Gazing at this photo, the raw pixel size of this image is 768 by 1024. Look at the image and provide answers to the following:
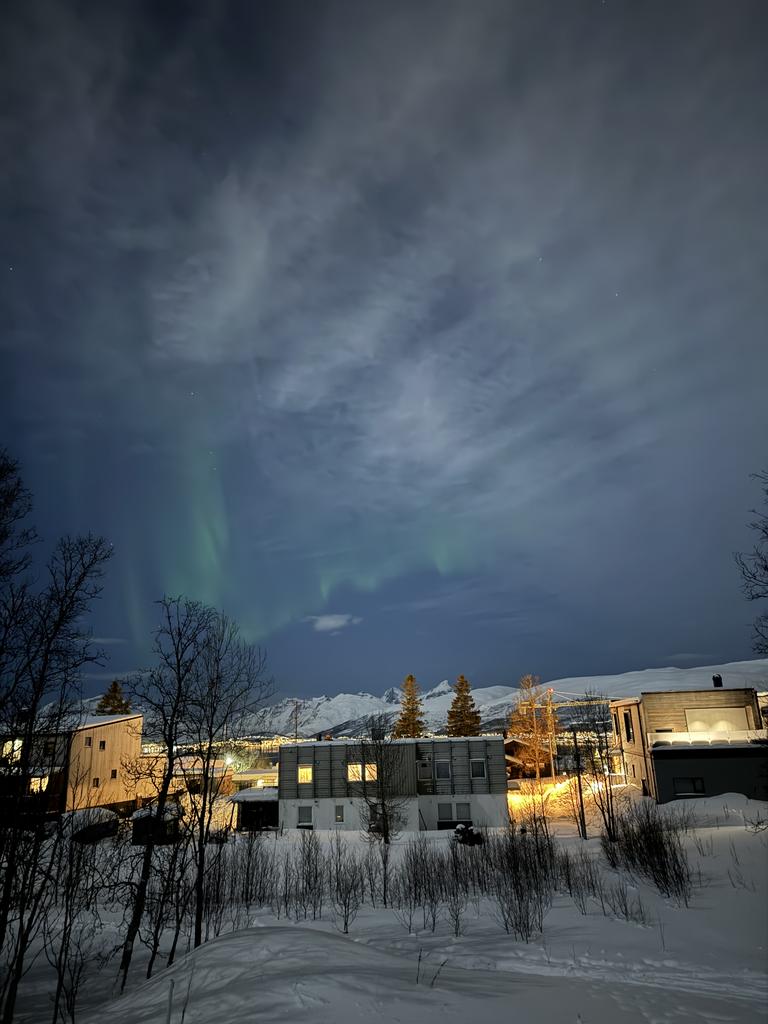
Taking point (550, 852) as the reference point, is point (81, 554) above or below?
above

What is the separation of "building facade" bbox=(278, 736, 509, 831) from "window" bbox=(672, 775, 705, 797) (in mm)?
11407

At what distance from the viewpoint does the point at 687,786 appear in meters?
40.7

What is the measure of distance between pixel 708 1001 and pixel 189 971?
7.68 meters

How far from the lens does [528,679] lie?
67250 mm

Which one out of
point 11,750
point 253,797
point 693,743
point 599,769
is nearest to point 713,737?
point 693,743

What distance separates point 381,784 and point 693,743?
72.1 feet

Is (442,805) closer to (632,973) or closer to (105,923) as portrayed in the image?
(105,923)

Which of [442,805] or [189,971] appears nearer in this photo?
[189,971]

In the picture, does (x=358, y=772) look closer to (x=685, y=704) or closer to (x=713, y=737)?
(x=713, y=737)

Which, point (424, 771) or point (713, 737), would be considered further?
point (424, 771)

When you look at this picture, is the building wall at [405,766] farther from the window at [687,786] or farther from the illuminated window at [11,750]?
the illuminated window at [11,750]

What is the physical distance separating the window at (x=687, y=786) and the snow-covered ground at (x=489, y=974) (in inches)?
999

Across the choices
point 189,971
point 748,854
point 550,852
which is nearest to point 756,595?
point 748,854

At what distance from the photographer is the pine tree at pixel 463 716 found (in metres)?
76.9
